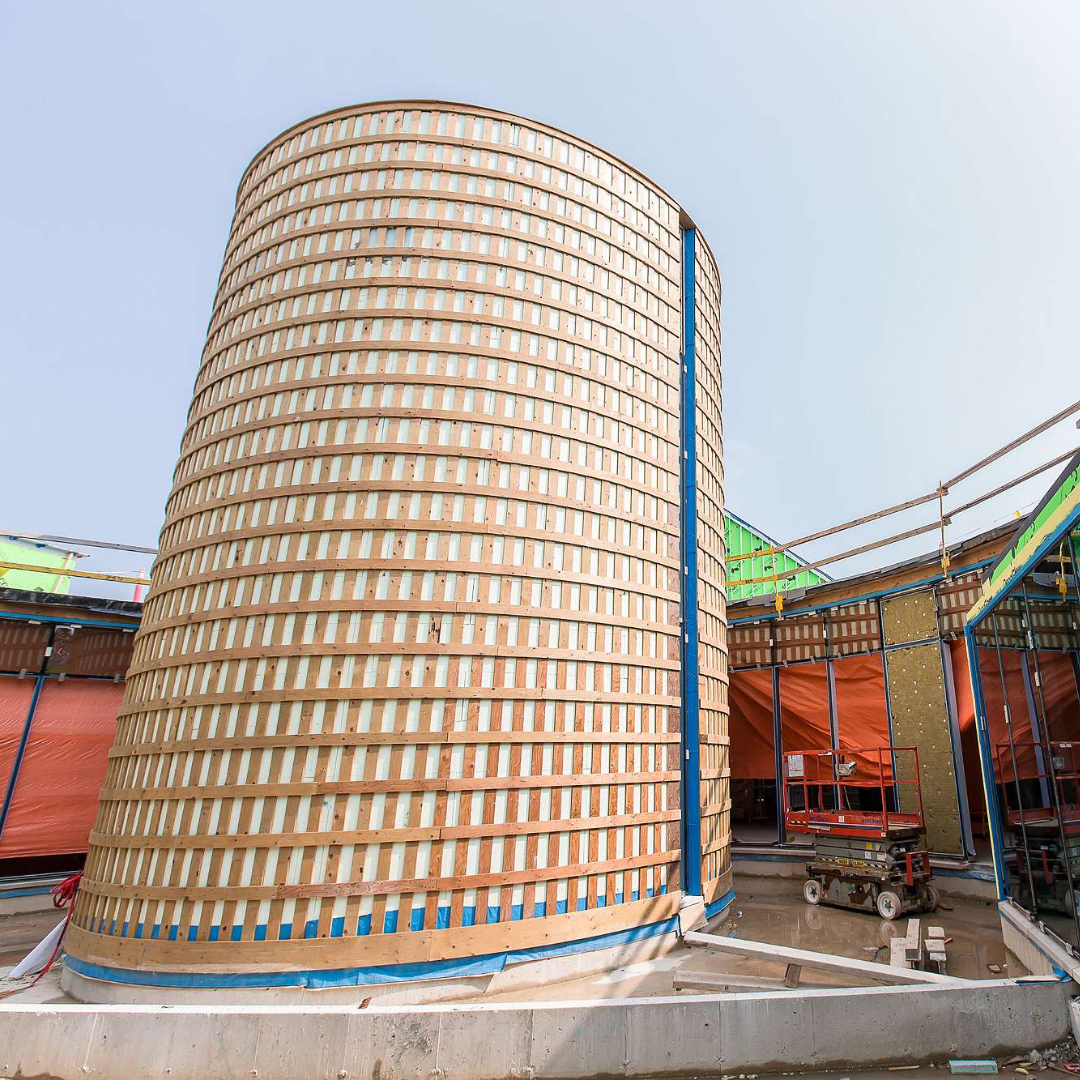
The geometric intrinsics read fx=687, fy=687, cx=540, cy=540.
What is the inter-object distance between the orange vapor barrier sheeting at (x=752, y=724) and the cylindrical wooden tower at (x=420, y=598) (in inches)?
265

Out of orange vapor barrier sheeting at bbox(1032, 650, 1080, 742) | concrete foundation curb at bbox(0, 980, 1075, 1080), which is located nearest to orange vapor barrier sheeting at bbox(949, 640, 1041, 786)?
orange vapor barrier sheeting at bbox(1032, 650, 1080, 742)

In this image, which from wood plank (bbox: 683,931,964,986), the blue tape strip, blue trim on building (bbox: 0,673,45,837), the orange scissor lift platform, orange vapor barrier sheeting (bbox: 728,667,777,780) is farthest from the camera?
orange vapor barrier sheeting (bbox: 728,667,777,780)

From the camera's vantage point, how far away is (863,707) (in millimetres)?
15938

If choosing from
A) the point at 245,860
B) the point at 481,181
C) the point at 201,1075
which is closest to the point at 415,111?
the point at 481,181

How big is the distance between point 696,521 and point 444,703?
5.46 metres

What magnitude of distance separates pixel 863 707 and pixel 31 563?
974 inches

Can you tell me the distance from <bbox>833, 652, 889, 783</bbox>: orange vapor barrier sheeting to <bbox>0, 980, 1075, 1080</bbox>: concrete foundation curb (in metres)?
10.0

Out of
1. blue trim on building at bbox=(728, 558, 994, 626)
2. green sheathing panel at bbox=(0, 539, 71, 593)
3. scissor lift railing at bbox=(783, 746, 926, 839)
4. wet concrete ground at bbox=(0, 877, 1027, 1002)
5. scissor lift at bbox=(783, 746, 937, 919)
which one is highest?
green sheathing panel at bbox=(0, 539, 71, 593)

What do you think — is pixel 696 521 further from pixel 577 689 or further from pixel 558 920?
pixel 558 920

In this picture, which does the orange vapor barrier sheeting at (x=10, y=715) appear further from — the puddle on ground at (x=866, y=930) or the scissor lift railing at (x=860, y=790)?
the scissor lift railing at (x=860, y=790)

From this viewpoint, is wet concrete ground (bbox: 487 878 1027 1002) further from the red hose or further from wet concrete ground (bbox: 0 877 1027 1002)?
the red hose

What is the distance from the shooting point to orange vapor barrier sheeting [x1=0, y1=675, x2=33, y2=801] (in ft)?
39.7

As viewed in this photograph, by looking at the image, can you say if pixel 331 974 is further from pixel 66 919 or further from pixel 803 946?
pixel 803 946

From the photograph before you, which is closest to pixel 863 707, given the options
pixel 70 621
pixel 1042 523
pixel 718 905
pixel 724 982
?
pixel 718 905
